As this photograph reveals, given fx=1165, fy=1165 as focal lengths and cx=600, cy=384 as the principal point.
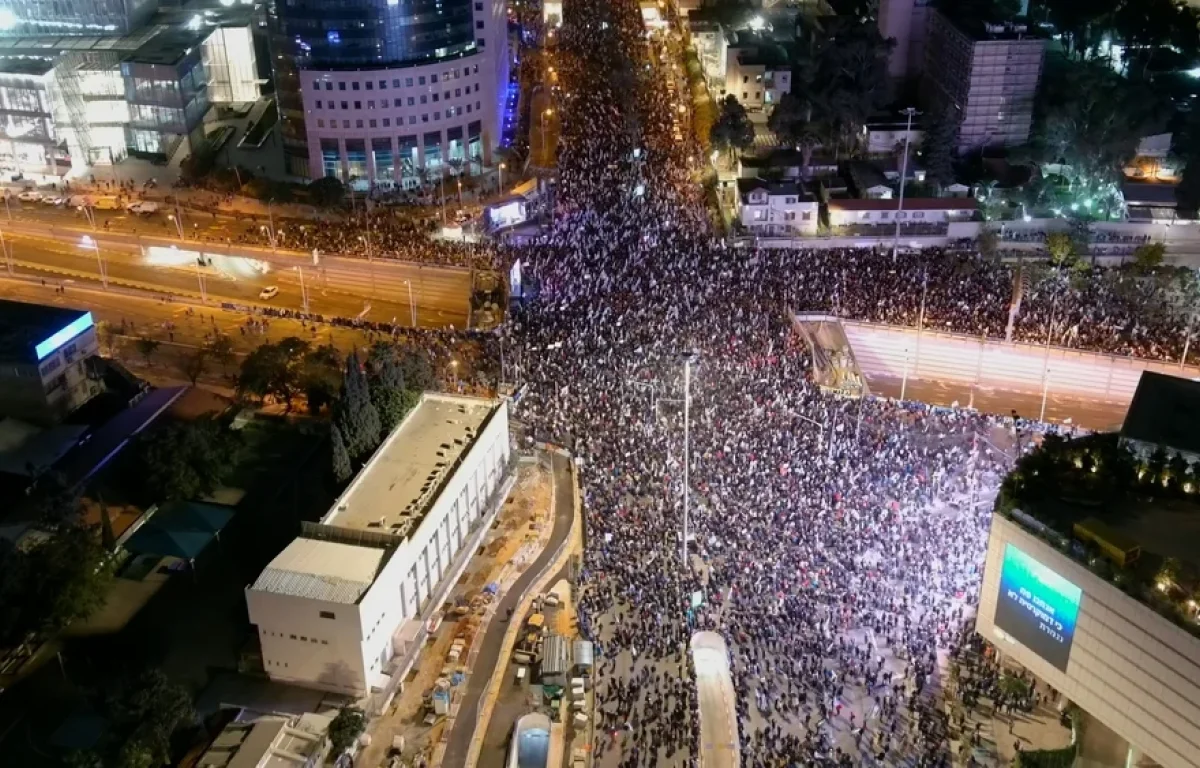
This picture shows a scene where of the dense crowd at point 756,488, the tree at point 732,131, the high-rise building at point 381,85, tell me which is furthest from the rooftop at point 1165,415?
the high-rise building at point 381,85

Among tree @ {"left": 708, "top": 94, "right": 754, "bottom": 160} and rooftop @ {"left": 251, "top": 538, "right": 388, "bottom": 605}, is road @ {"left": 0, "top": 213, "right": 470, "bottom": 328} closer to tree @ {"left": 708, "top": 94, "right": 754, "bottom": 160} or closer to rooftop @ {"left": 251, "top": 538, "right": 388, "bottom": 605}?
tree @ {"left": 708, "top": 94, "right": 754, "bottom": 160}

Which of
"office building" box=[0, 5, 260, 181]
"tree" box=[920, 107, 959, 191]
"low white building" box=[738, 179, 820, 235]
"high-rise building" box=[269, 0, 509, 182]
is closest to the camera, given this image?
"low white building" box=[738, 179, 820, 235]

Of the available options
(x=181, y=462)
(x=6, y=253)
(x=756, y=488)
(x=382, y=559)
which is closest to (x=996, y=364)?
(x=756, y=488)

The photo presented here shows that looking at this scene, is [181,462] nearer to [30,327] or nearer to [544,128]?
[30,327]

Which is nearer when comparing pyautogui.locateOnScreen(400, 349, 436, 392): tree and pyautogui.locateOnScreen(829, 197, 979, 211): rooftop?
pyautogui.locateOnScreen(400, 349, 436, 392): tree

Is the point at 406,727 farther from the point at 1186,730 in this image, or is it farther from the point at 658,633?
the point at 1186,730

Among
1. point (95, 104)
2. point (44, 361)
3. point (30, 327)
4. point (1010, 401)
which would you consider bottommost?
point (1010, 401)

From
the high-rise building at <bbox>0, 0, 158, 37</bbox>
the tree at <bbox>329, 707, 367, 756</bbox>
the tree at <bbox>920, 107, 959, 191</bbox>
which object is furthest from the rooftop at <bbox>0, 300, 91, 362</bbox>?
the tree at <bbox>920, 107, 959, 191</bbox>

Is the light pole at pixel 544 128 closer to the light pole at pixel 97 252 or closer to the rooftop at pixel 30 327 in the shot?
the light pole at pixel 97 252
